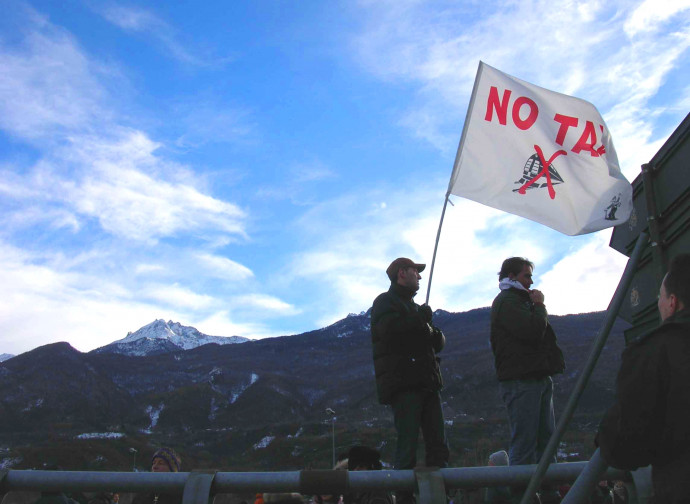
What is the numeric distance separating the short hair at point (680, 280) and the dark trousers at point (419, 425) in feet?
7.68

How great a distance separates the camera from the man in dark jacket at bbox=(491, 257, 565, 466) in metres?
4.35

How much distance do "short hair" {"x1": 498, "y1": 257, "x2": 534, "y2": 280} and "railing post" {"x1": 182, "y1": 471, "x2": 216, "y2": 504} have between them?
→ 301cm

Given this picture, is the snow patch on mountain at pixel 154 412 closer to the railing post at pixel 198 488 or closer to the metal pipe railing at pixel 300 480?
the metal pipe railing at pixel 300 480

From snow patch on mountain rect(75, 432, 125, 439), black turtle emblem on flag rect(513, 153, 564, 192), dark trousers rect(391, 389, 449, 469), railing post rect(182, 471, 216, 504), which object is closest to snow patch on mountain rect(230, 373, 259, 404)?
snow patch on mountain rect(75, 432, 125, 439)

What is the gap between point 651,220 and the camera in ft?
12.2

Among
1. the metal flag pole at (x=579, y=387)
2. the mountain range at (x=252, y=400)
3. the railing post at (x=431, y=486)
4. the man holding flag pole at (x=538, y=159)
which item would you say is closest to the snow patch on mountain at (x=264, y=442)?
the mountain range at (x=252, y=400)

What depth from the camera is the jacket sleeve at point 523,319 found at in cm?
447

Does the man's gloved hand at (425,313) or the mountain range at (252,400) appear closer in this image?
the man's gloved hand at (425,313)

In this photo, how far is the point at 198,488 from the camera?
8.68ft

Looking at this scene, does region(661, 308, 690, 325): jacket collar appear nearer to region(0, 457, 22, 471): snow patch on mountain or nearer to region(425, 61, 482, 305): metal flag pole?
region(425, 61, 482, 305): metal flag pole

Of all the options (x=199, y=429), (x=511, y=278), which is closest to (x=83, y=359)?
(x=199, y=429)

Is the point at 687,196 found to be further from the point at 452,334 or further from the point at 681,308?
the point at 452,334

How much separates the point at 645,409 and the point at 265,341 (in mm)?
152897

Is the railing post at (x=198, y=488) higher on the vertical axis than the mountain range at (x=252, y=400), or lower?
lower
